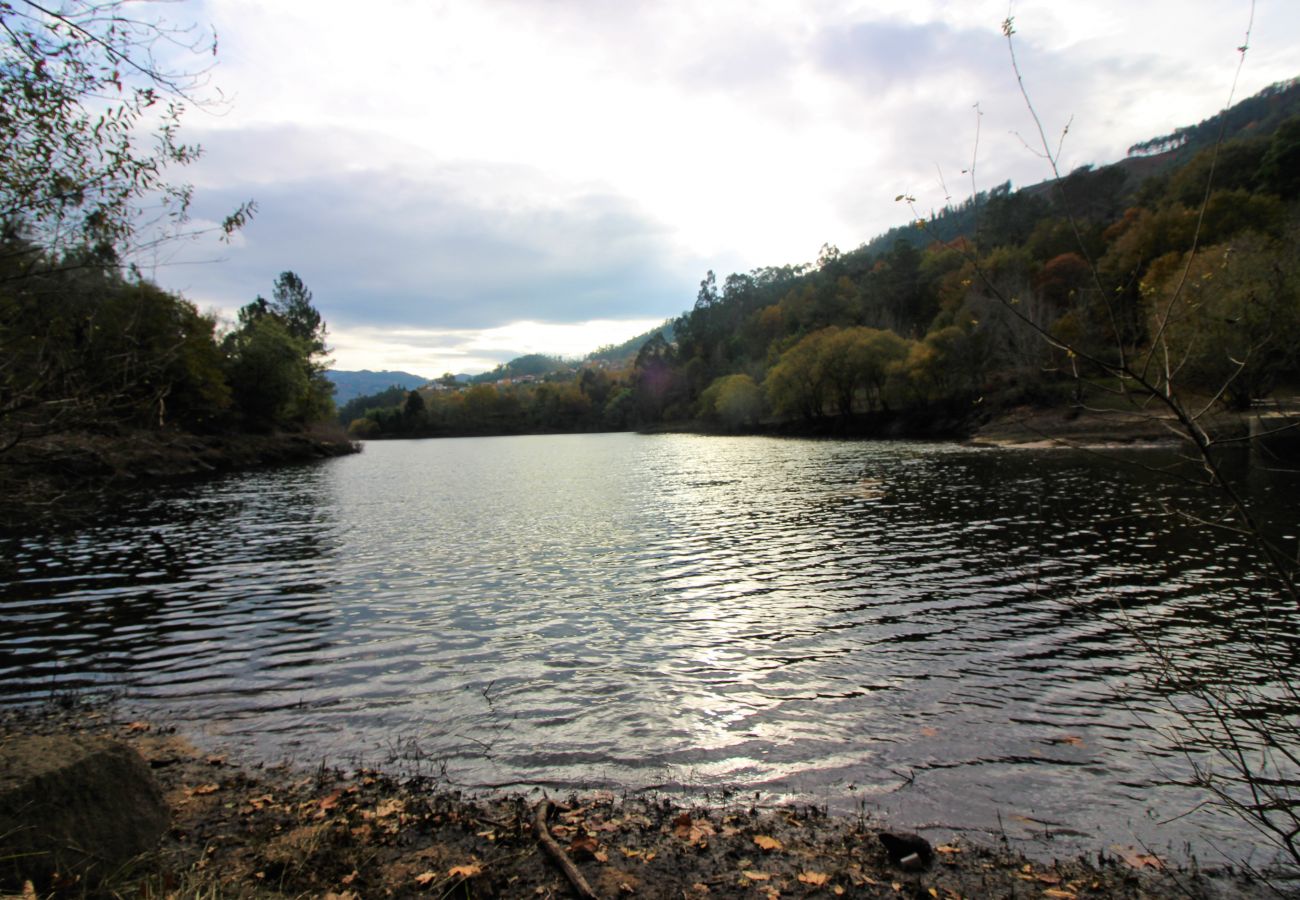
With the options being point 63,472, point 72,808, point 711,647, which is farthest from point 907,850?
point 63,472

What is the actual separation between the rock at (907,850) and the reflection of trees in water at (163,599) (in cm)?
1012

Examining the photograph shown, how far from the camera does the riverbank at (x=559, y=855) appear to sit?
5996 mm

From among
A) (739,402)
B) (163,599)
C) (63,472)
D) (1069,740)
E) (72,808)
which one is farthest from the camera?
(739,402)

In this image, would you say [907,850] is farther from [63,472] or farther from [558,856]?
[63,472]

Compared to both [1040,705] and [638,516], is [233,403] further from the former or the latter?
[1040,705]

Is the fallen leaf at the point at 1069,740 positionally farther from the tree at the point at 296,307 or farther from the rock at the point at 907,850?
the tree at the point at 296,307

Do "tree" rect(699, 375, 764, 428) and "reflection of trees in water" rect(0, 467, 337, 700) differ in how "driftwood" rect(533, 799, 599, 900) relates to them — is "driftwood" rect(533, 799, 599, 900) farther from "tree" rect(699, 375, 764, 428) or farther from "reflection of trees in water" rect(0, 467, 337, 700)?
"tree" rect(699, 375, 764, 428)

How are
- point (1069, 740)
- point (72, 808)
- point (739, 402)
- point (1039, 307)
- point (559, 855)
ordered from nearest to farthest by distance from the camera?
point (72, 808), point (559, 855), point (1069, 740), point (1039, 307), point (739, 402)

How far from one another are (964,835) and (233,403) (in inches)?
3654

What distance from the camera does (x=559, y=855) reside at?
6.24 m

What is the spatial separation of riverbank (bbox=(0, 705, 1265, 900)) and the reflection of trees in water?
4375 mm

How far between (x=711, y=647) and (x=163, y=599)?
1488 cm

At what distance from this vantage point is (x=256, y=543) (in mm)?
26859

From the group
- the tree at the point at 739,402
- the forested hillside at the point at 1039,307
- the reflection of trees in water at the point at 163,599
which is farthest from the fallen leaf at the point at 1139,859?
the tree at the point at 739,402
